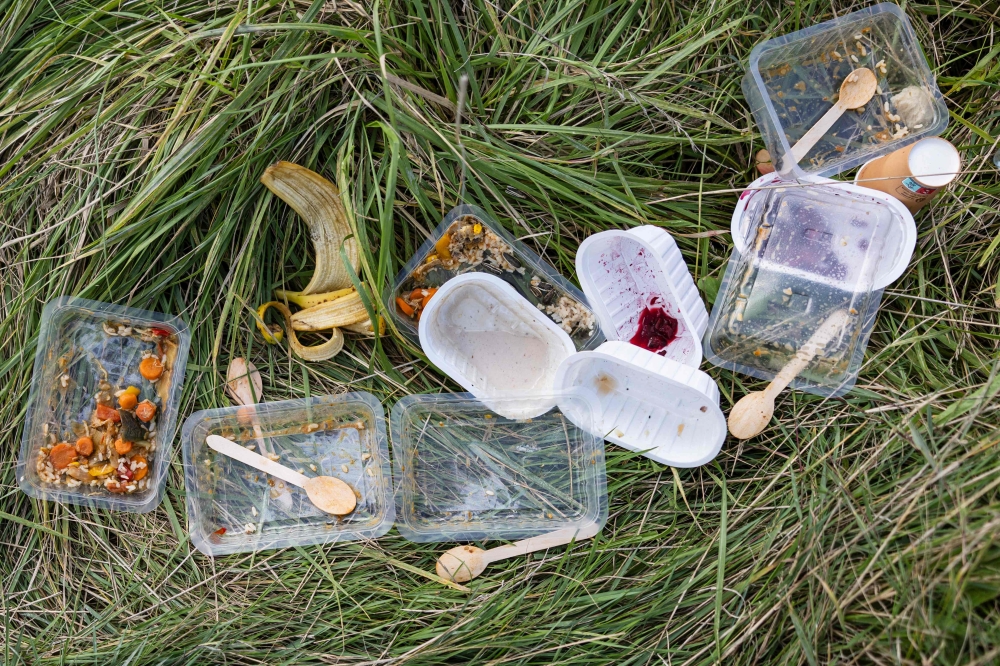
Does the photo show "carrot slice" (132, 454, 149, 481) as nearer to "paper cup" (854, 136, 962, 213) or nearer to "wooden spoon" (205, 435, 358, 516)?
"wooden spoon" (205, 435, 358, 516)

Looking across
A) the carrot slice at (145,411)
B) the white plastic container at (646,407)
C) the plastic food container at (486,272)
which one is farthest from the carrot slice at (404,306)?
the carrot slice at (145,411)

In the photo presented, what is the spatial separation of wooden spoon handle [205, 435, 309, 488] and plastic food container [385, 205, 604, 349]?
461 millimetres

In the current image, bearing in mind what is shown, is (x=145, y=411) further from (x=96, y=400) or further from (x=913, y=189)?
(x=913, y=189)

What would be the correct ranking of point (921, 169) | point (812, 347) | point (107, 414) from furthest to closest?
point (107, 414)
point (812, 347)
point (921, 169)

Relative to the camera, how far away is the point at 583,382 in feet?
5.08

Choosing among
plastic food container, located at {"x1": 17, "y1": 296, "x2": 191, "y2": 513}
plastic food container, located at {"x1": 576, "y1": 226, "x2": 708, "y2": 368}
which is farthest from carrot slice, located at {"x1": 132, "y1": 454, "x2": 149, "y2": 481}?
plastic food container, located at {"x1": 576, "y1": 226, "x2": 708, "y2": 368}

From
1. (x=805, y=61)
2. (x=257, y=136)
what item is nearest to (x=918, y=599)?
(x=805, y=61)

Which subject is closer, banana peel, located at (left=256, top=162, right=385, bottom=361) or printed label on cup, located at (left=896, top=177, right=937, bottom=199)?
printed label on cup, located at (left=896, top=177, right=937, bottom=199)

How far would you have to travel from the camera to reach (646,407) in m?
1.55

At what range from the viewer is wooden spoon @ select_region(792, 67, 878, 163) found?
151 centimetres

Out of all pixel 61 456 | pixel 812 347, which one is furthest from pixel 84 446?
pixel 812 347

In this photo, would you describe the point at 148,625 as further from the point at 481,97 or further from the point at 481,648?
the point at 481,97

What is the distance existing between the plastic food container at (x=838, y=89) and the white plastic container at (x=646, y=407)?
57 cm

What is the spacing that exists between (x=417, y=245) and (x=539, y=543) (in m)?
0.79
